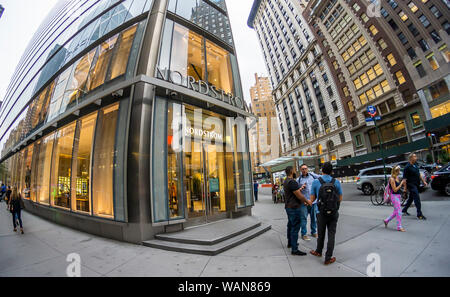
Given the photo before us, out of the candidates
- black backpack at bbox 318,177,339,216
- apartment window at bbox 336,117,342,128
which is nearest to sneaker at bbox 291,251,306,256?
black backpack at bbox 318,177,339,216

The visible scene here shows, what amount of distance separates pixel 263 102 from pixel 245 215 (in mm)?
115131

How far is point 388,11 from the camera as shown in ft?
98.7

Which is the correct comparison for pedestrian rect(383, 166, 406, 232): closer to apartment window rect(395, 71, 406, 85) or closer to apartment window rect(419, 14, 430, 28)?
apartment window rect(395, 71, 406, 85)

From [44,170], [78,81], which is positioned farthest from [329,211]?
[44,170]

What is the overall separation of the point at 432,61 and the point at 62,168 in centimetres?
4483

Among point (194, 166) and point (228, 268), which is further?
point (194, 166)

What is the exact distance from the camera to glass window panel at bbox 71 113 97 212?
7252 mm

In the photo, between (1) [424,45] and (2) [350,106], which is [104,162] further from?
(2) [350,106]

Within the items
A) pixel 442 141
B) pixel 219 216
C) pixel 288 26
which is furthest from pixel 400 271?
pixel 288 26

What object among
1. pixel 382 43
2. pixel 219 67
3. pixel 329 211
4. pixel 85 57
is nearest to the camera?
pixel 329 211

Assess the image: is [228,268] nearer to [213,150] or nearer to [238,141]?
[213,150]

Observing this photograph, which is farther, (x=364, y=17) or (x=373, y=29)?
(x=364, y=17)

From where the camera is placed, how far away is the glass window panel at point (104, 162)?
6457 mm

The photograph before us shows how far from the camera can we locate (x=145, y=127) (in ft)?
19.9
